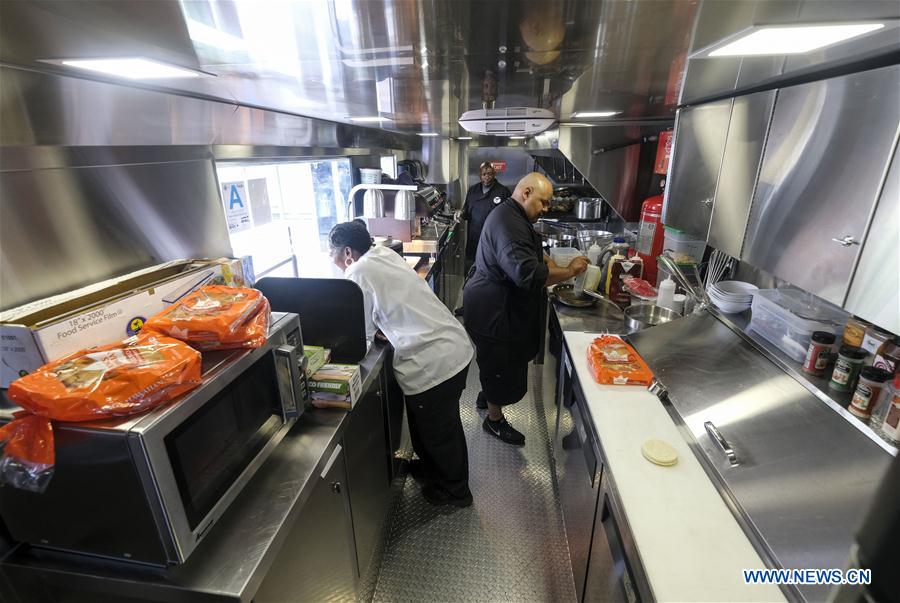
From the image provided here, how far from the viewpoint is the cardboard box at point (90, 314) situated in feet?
2.77

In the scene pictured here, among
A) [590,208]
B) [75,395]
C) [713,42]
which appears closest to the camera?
[75,395]

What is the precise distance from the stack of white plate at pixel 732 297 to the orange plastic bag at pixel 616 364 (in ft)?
1.63

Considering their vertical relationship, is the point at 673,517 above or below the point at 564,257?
below

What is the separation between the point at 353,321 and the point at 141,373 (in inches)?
34.3

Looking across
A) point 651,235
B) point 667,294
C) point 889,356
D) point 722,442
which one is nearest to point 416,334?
point 722,442

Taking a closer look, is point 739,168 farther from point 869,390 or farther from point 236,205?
point 236,205

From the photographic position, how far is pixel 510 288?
223 cm

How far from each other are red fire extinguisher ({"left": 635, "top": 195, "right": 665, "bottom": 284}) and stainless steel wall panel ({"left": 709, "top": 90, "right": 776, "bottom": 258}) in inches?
42.4

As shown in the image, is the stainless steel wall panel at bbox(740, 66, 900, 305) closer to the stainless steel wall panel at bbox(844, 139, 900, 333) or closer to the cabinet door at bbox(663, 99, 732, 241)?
the stainless steel wall panel at bbox(844, 139, 900, 333)

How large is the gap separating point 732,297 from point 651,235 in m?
1.08

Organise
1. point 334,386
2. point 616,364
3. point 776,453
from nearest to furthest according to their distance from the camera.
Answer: point 776,453
point 334,386
point 616,364

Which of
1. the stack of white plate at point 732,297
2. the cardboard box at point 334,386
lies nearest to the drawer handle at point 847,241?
the stack of white plate at point 732,297

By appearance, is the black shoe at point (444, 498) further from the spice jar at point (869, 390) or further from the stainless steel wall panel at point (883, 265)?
the stainless steel wall panel at point (883, 265)

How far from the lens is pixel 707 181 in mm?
1804
